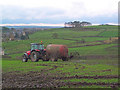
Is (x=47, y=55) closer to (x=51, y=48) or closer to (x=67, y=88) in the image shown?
(x=51, y=48)

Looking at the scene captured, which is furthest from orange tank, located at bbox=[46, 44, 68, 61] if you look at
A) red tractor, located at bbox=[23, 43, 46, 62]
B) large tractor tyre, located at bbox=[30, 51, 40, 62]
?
large tractor tyre, located at bbox=[30, 51, 40, 62]

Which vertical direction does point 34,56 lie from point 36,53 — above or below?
below

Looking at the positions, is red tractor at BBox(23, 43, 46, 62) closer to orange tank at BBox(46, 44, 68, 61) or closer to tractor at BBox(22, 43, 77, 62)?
tractor at BBox(22, 43, 77, 62)

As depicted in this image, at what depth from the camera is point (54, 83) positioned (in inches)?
533

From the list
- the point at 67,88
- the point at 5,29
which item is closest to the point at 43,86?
the point at 67,88

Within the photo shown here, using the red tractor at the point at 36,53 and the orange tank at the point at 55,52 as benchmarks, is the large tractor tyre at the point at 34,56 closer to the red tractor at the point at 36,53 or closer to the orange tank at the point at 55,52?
the red tractor at the point at 36,53

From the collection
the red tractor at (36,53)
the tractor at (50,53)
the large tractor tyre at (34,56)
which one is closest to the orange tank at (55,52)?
the tractor at (50,53)

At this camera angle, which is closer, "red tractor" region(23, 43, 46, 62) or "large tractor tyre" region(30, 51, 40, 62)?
"large tractor tyre" region(30, 51, 40, 62)

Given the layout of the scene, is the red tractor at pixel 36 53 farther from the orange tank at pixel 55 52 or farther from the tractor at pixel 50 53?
the orange tank at pixel 55 52

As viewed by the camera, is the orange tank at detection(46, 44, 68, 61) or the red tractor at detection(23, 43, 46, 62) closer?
the orange tank at detection(46, 44, 68, 61)

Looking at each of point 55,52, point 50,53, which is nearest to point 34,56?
point 50,53

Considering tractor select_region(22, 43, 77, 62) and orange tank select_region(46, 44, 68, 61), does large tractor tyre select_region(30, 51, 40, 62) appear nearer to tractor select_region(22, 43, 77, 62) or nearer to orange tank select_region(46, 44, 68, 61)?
tractor select_region(22, 43, 77, 62)

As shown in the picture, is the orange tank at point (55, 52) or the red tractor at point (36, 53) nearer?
the orange tank at point (55, 52)

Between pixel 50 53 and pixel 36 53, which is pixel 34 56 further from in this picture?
pixel 50 53
